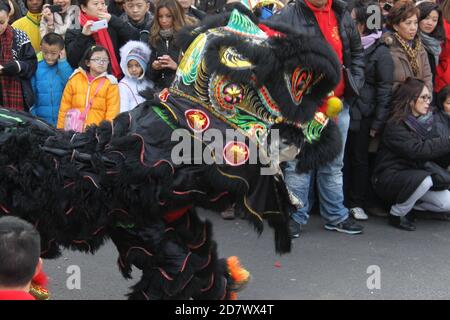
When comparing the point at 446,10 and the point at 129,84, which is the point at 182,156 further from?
the point at 446,10

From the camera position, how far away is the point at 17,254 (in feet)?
8.23

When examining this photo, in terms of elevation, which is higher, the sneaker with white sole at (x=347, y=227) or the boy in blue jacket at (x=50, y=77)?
the boy in blue jacket at (x=50, y=77)

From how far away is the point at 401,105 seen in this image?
5.51m

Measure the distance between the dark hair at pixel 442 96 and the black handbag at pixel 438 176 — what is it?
55 centimetres

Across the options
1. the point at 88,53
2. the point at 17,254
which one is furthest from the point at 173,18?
the point at 17,254

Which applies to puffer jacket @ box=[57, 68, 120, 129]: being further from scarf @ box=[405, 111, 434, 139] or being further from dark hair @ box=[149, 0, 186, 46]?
scarf @ box=[405, 111, 434, 139]

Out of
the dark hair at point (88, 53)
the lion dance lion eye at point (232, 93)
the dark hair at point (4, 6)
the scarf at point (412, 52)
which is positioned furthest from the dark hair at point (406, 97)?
the dark hair at point (4, 6)

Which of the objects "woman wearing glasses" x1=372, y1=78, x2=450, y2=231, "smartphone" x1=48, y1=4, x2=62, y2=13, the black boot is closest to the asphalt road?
the black boot

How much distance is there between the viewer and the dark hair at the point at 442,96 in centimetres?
577

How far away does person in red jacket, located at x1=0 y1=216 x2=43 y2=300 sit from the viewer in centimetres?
248

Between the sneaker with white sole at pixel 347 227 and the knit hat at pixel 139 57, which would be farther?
the knit hat at pixel 139 57

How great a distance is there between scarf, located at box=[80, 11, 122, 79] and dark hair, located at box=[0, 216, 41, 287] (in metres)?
3.37

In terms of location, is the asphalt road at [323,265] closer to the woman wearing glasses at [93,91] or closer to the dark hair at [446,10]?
the woman wearing glasses at [93,91]
